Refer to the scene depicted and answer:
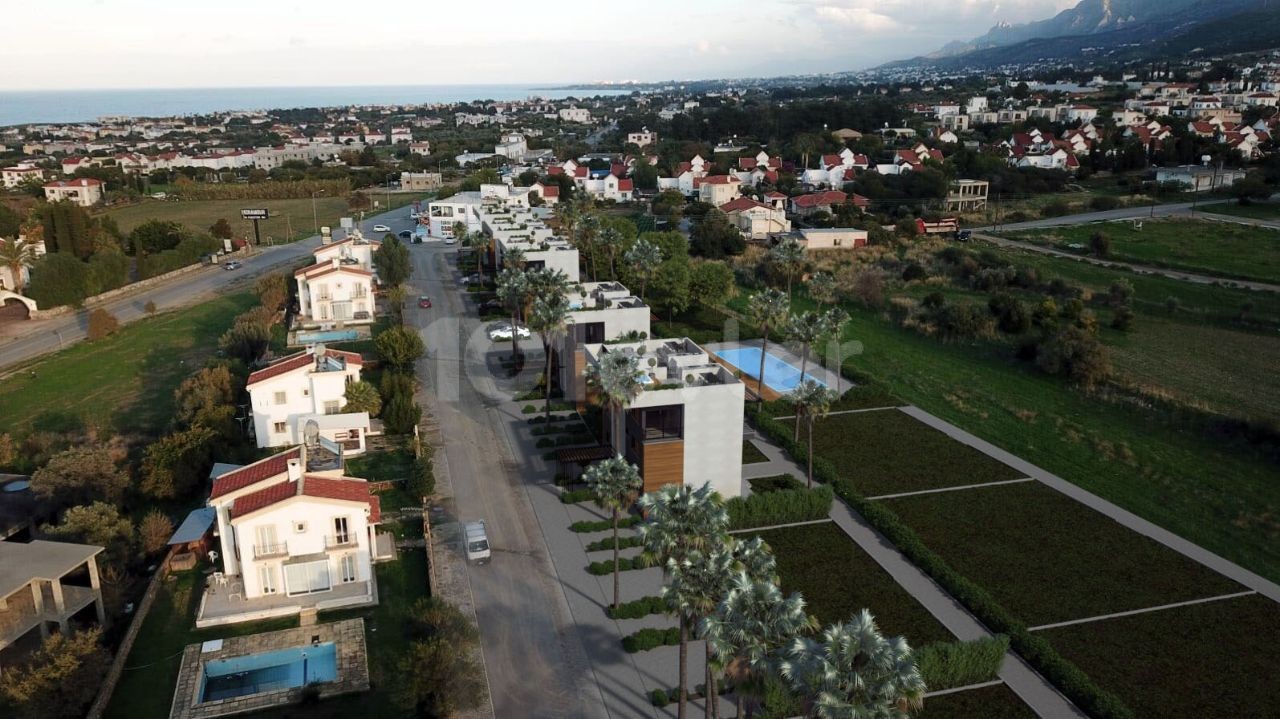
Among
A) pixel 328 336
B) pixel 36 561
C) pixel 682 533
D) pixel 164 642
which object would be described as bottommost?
pixel 164 642

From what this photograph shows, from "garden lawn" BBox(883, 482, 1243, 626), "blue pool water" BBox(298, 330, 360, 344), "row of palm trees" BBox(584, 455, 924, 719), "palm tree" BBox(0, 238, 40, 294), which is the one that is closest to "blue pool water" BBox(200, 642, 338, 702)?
"row of palm trees" BBox(584, 455, 924, 719)

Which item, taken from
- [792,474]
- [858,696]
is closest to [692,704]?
[858,696]

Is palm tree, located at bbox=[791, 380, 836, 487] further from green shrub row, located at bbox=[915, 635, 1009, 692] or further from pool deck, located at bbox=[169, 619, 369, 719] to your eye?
pool deck, located at bbox=[169, 619, 369, 719]

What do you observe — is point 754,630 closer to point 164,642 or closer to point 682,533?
point 682,533

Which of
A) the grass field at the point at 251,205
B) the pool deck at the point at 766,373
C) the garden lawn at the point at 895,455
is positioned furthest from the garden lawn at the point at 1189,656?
the grass field at the point at 251,205

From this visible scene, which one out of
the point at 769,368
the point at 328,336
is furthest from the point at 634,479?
the point at 328,336

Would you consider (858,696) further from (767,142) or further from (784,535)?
(767,142)

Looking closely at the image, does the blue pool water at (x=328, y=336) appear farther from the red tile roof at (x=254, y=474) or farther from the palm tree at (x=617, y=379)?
the palm tree at (x=617, y=379)
